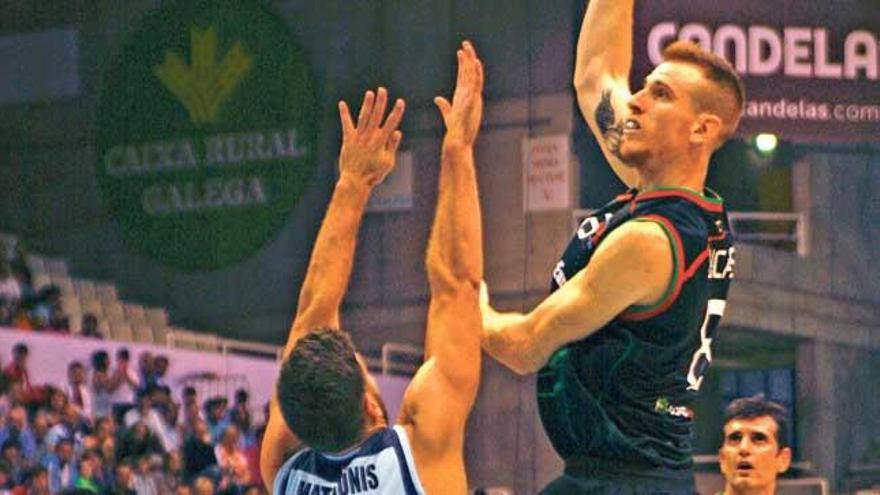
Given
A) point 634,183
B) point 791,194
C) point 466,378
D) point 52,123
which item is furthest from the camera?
point 52,123

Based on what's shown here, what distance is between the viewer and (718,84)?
4254 mm

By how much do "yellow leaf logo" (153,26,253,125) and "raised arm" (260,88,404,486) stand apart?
13.9 meters

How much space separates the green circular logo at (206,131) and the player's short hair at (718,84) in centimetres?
1365

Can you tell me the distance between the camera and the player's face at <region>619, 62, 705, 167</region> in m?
4.20

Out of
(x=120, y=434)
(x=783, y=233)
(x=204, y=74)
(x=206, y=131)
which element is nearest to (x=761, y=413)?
(x=120, y=434)

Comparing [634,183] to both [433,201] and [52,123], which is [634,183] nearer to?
[433,201]

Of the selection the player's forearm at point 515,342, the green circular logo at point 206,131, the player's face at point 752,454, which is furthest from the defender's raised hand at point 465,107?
the green circular logo at point 206,131

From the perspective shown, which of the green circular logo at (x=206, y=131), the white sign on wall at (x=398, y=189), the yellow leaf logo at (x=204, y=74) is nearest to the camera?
the white sign on wall at (x=398, y=189)

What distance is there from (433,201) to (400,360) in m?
1.62

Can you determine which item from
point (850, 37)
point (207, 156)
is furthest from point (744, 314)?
point (207, 156)

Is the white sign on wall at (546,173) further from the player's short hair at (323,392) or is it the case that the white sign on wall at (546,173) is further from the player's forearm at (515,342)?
the player's short hair at (323,392)

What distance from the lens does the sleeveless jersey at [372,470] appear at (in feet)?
12.6

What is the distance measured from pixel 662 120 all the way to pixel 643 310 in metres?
0.47

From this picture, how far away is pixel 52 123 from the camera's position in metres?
19.1
